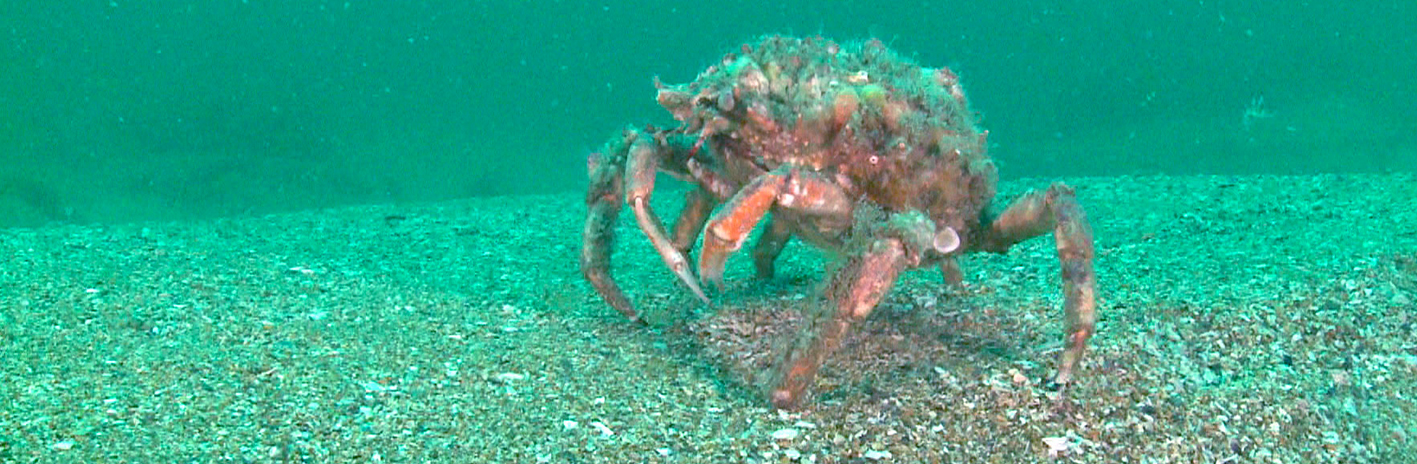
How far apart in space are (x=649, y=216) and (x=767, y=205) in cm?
69

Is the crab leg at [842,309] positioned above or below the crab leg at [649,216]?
below

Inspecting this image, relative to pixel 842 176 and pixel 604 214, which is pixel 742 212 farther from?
pixel 604 214

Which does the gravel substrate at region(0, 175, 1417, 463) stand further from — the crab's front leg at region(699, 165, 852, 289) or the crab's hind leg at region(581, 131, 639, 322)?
the crab's front leg at region(699, 165, 852, 289)

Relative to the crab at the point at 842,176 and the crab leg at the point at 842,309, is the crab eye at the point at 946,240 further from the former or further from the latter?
the crab leg at the point at 842,309

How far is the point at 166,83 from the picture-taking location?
2712 cm

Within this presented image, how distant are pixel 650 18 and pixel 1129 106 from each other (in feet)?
97.2

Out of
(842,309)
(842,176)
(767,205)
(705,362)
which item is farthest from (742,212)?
(705,362)

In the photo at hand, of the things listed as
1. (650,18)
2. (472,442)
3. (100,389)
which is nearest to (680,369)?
(472,442)

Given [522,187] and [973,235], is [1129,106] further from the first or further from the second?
[973,235]

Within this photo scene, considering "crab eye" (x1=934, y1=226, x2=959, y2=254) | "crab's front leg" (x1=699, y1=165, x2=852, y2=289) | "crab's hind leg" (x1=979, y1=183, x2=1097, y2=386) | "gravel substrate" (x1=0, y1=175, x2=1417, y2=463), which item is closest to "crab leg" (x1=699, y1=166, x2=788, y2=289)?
"crab's front leg" (x1=699, y1=165, x2=852, y2=289)

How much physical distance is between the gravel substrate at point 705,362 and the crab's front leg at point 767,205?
0.38 metres

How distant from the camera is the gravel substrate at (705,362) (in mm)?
3393

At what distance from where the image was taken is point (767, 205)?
12.0 feet

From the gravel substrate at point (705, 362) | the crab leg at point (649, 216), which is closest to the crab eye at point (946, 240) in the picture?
the gravel substrate at point (705, 362)
